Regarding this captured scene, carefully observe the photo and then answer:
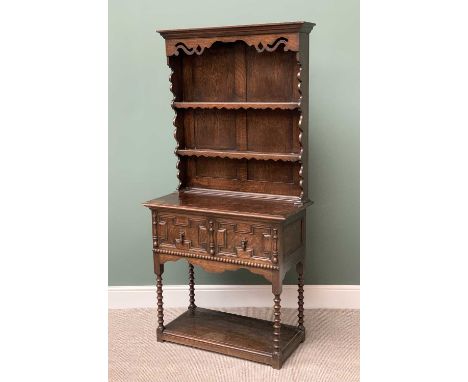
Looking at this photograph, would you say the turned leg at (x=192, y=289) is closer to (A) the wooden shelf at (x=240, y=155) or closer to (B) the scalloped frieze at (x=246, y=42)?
(A) the wooden shelf at (x=240, y=155)

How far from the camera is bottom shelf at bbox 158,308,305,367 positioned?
3.21 m

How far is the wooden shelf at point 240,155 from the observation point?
3190 millimetres

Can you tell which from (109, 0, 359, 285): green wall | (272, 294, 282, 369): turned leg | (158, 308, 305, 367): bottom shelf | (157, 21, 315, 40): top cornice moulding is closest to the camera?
(157, 21, 315, 40): top cornice moulding

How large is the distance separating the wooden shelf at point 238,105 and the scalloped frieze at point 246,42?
0.97ft

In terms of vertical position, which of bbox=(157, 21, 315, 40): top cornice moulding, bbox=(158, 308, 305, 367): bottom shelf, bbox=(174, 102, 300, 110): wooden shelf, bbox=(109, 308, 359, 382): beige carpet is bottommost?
bbox=(109, 308, 359, 382): beige carpet

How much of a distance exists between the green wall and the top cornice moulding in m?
0.41

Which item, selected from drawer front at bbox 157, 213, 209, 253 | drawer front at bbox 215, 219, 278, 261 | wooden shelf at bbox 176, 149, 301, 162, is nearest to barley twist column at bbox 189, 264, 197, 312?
drawer front at bbox 157, 213, 209, 253

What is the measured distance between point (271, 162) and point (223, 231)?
1.90 feet

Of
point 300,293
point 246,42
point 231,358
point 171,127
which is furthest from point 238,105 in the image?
point 231,358

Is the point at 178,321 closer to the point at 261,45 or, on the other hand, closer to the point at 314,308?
the point at 314,308

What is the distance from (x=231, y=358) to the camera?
3.23 meters

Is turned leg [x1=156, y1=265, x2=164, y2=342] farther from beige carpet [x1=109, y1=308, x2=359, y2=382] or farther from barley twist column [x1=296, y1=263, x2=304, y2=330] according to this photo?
barley twist column [x1=296, y1=263, x2=304, y2=330]

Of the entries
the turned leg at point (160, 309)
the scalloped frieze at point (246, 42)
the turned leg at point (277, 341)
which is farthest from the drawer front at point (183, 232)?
the scalloped frieze at point (246, 42)

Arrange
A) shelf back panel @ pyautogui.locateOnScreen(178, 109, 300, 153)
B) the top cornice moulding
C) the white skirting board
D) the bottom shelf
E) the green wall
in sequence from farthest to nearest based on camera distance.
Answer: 1. the white skirting board
2. the green wall
3. shelf back panel @ pyautogui.locateOnScreen(178, 109, 300, 153)
4. the bottom shelf
5. the top cornice moulding
